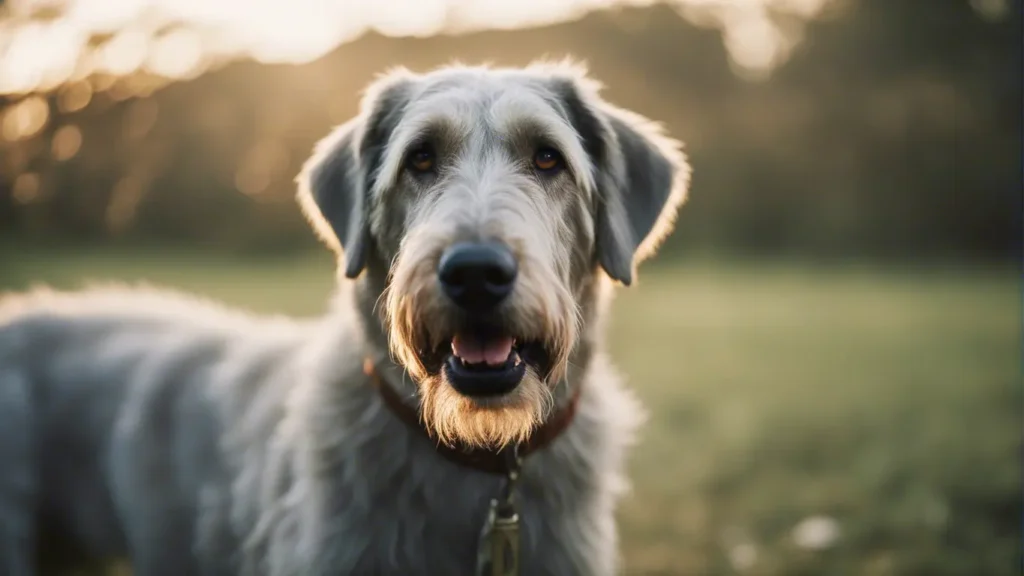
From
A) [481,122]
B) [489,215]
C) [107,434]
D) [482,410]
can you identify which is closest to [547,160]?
[481,122]

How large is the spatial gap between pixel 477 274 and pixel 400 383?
0.86 m

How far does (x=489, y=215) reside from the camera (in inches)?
113

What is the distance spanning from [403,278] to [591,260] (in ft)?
3.45

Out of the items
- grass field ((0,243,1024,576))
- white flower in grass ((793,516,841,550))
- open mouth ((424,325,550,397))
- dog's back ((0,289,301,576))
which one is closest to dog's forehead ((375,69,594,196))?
open mouth ((424,325,550,397))

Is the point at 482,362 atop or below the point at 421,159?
below

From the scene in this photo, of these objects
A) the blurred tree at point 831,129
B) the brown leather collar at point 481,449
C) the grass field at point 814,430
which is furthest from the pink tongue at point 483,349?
the blurred tree at point 831,129

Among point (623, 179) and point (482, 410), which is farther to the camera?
point (623, 179)

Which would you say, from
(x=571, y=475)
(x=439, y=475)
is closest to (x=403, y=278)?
(x=439, y=475)

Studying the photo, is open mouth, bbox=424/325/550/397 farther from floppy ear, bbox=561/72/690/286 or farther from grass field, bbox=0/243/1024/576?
grass field, bbox=0/243/1024/576

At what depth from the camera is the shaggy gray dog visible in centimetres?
294

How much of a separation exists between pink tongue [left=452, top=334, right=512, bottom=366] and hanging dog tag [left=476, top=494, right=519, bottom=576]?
720 mm

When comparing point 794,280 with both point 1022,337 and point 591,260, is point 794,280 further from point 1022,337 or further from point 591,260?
point 591,260

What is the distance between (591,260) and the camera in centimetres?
353

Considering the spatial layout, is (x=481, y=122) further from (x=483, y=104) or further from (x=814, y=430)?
(x=814, y=430)
